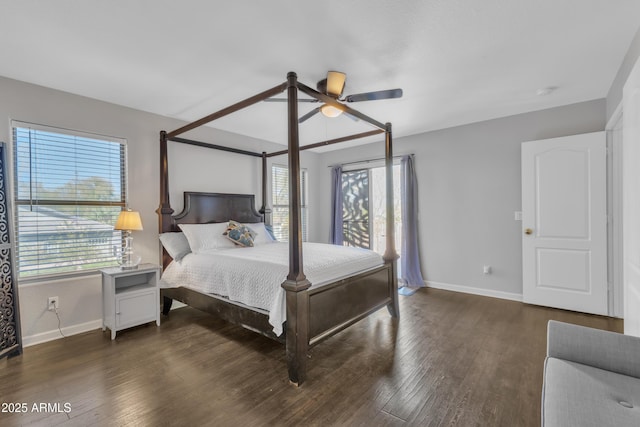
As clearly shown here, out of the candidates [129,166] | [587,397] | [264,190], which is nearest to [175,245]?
[129,166]

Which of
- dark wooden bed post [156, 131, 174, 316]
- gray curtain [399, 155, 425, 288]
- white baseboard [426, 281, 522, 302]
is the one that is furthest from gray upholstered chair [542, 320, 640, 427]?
dark wooden bed post [156, 131, 174, 316]

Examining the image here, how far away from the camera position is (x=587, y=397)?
3.91 feet

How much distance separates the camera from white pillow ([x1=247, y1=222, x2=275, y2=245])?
4.08m

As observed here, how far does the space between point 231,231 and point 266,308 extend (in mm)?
1650

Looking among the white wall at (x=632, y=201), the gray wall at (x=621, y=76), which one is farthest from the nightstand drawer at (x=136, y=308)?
the gray wall at (x=621, y=76)

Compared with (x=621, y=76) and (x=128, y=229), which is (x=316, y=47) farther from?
(x=621, y=76)

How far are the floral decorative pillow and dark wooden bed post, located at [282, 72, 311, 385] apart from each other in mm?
1708

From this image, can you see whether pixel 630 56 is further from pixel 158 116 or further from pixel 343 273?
pixel 158 116

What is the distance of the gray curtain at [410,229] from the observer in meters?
4.64

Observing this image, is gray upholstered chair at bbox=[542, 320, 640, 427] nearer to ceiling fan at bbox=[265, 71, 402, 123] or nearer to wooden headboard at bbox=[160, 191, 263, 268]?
ceiling fan at bbox=[265, 71, 402, 123]

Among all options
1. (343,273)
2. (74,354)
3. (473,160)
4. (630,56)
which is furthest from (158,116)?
(630,56)

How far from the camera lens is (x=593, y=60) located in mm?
2484

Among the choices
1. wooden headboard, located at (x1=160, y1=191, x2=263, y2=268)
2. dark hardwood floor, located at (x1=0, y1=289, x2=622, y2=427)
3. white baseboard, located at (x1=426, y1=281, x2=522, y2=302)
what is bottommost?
dark hardwood floor, located at (x1=0, y1=289, x2=622, y2=427)

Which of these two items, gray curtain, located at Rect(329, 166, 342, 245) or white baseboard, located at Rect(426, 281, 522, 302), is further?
gray curtain, located at Rect(329, 166, 342, 245)
